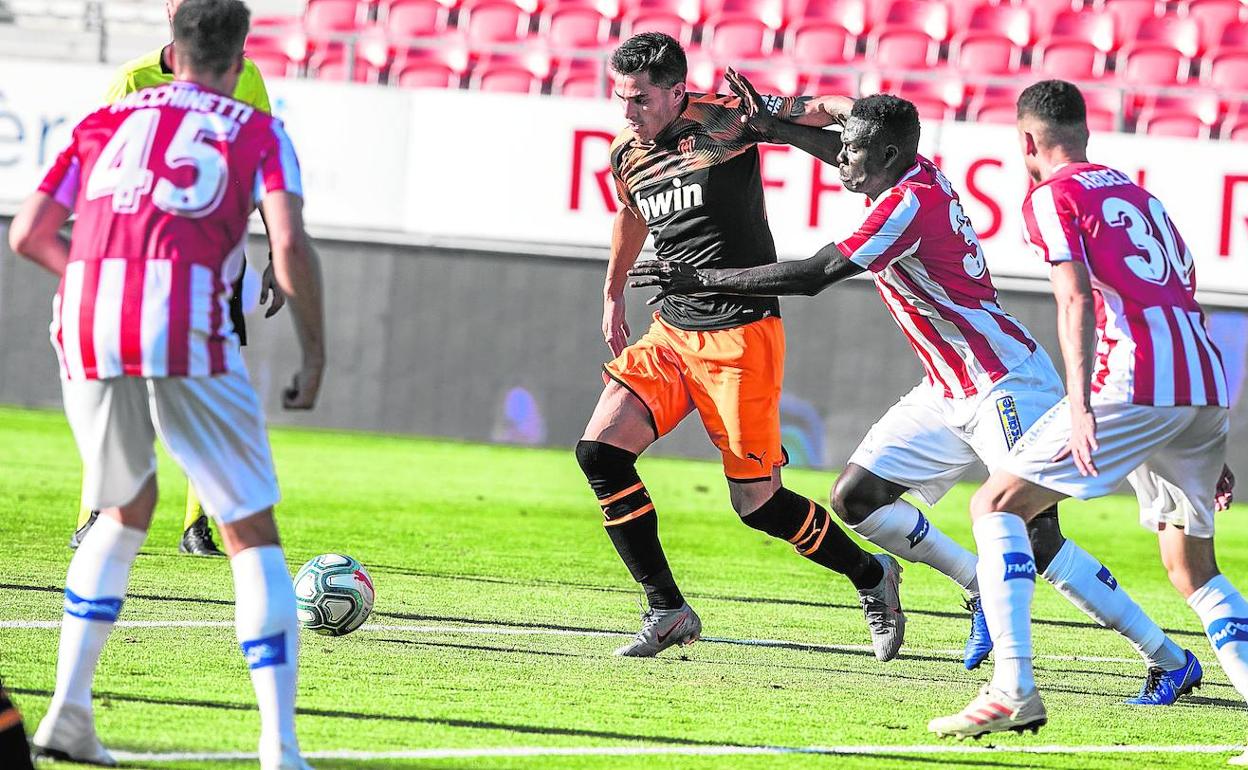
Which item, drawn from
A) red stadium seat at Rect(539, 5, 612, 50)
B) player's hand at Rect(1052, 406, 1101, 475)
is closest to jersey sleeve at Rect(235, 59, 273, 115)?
player's hand at Rect(1052, 406, 1101, 475)

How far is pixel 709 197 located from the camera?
21.1 feet

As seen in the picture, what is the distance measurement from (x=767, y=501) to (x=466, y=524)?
13.6 ft

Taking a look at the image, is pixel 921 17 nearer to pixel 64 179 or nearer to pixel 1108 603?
pixel 1108 603

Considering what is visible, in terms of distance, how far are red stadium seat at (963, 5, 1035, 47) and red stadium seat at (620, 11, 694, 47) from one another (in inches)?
111

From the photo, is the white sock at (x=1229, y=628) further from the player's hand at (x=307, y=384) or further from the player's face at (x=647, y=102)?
the player's hand at (x=307, y=384)

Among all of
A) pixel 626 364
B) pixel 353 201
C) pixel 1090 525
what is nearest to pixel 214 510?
pixel 626 364

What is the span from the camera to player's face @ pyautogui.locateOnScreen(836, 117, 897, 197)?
18.7ft

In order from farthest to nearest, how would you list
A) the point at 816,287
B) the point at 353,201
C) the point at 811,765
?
1. the point at 353,201
2. the point at 816,287
3. the point at 811,765

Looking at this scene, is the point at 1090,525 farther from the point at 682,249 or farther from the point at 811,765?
the point at 811,765

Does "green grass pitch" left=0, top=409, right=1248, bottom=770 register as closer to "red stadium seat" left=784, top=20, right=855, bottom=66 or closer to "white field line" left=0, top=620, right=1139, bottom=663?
"white field line" left=0, top=620, right=1139, bottom=663

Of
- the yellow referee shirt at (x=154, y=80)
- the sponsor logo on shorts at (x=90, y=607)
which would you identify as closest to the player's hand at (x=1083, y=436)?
A: the sponsor logo on shorts at (x=90, y=607)

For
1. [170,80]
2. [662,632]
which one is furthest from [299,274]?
[170,80]

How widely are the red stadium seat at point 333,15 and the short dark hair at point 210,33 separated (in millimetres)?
13520

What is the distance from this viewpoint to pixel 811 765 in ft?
14.6
